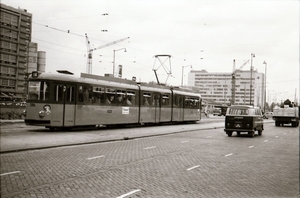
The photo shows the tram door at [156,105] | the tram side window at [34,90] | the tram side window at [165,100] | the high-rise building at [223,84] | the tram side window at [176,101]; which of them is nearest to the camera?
the tram side window at [34,90]

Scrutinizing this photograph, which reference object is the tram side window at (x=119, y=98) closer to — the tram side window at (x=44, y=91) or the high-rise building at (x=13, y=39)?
the tram side window at (x=44, y=91)

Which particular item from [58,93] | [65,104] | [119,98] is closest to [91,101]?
[65,104]

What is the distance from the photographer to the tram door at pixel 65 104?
19.8 metres

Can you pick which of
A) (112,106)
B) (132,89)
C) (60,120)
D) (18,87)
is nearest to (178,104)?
(132,89)

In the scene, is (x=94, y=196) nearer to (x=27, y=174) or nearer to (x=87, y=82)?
(x=27, y=174)

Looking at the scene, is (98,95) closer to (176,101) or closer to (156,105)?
(156,105)

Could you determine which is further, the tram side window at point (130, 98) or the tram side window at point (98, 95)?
the tram side window at point (130, 98)

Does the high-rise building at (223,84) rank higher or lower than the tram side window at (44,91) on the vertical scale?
higher

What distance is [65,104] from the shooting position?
2005 centimetres

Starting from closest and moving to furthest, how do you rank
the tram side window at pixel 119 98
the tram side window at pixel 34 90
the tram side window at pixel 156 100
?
1. the tram side window at pixel 34 90
2. the tram side window at pixel 119 98
3. the tram side window at pixel 156 100

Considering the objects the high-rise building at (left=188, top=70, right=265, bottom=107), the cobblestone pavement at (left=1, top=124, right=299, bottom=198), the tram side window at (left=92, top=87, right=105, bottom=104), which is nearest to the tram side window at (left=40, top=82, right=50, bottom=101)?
the tram side window at (left=92, top=87, right=105, bottom=104)

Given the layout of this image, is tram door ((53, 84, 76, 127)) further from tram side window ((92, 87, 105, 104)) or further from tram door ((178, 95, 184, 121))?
tram door ((178, 95, 184, 121))

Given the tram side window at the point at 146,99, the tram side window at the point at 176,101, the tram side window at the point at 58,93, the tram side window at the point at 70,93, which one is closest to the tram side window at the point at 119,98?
the tram side window at the point at 146,99

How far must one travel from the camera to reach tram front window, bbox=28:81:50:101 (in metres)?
19.6
